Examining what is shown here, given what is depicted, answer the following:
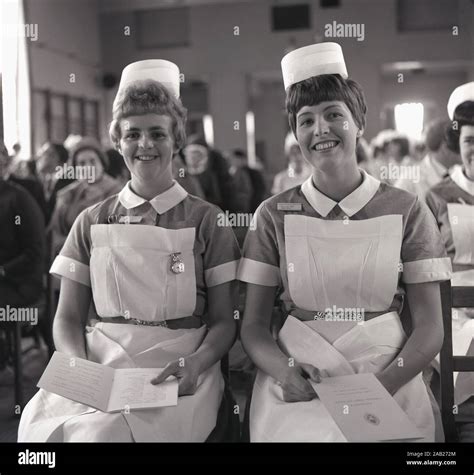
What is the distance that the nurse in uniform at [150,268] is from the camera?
159 centimetres

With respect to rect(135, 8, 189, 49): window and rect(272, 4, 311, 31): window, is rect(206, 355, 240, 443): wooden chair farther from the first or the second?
rect(135, 8, 189, 49): window

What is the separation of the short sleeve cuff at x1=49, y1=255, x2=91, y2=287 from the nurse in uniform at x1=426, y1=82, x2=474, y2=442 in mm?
1037

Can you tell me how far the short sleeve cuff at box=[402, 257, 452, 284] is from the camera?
1.53 meters

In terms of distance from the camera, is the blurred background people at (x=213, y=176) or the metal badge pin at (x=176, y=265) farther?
the blurred background people at (x=213, y=176)

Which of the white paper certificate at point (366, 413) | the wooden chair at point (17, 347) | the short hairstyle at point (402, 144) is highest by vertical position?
the short hairstyle at point (402, 144)

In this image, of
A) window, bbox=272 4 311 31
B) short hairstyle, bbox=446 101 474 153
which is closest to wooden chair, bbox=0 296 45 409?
short hairstyle, bbox=446 101 474 153

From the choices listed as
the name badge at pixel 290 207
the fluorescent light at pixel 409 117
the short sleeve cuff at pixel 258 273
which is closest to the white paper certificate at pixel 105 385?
the short sleeve cuff at pixel 258 273

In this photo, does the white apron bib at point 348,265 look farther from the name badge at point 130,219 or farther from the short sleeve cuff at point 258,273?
the name badge at point 130,219

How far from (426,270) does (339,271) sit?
191mm

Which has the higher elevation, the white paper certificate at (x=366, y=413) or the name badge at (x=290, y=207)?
the name badge at (x=290, y=207)

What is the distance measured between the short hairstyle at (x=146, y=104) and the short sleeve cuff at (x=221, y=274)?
332mm

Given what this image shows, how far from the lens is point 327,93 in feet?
5.07

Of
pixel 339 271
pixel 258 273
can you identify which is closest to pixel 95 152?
pixel 258 273

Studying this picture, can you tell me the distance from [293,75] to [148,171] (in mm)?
409
